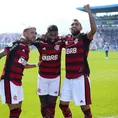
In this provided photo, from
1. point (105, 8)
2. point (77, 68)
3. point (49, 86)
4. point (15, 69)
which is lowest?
point (49, 86)

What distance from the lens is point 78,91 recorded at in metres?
7.49

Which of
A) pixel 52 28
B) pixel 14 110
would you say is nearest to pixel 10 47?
pixel 52 28

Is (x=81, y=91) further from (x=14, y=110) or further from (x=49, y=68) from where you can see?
(x=14, y=110)

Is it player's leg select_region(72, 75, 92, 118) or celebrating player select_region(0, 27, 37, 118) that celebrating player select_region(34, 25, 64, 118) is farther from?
celebrating player select_region(0, 27, 37, 118)

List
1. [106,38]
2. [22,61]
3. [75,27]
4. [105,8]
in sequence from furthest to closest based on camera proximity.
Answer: [106,38] → [105,8] → [75,27] → [22,61]

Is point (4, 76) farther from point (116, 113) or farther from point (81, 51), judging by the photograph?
point (116, 113)

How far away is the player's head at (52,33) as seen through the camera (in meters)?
7.68

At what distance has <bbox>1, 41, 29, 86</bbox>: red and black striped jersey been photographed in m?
7.07

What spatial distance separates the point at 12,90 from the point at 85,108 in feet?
5.18

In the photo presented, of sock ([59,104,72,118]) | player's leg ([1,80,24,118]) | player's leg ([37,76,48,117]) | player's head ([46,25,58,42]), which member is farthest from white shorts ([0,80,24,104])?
player's head ([46,25,58,42])

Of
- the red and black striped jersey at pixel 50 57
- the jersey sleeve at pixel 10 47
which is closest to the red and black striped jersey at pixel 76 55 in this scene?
the red and black striped jersey at pixel 50 57

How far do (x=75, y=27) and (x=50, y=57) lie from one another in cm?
88

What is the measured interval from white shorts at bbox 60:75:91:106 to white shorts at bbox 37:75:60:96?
40cm

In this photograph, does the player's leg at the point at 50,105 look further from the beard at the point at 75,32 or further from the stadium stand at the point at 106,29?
the stadium stand at the point at 106,29
